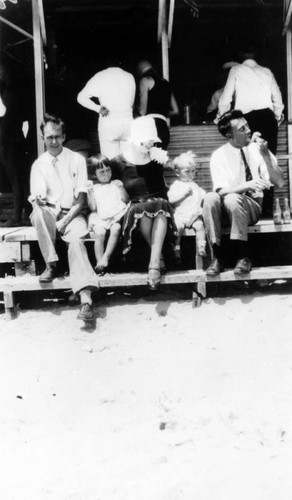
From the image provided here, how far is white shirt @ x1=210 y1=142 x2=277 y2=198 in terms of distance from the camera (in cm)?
618

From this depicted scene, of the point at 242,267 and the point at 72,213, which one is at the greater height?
the point at 72,213

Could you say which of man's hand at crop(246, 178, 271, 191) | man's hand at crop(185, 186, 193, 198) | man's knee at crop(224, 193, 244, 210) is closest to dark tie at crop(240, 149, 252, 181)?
man's hand at crop(246, 178, 271, 191)

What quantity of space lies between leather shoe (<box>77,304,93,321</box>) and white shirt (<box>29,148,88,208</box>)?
42.5 inches

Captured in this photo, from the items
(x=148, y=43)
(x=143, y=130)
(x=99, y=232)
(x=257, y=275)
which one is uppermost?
(x=148, y=43)

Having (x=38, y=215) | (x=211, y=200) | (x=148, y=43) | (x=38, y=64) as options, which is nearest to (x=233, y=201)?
(x=211, y=200)

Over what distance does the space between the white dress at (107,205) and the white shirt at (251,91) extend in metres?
1.92

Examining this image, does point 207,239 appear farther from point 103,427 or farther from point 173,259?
point 103,427

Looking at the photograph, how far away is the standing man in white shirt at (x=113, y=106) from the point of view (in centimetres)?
691

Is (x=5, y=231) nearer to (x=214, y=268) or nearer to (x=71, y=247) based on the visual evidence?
(x=71, y=247)

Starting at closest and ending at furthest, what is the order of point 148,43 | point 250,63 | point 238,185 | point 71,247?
point 71,247
point 238,185
point 250,63
point 148,43

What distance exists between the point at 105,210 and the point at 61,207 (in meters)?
0.44

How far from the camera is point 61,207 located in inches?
244

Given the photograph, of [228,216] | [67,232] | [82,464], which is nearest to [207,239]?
[228,216]

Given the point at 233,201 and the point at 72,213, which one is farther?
the point at 72,213
